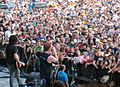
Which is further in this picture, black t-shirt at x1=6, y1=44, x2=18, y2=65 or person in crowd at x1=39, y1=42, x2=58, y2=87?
black t-shirt at x1=6, y1=44, x2=18, y2=65

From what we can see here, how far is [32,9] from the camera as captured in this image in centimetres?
3086

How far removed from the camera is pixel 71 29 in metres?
22.1

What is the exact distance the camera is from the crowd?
51.0 ft

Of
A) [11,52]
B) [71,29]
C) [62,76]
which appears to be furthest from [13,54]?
[71,29]

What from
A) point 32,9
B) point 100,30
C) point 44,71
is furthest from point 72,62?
point 32,9

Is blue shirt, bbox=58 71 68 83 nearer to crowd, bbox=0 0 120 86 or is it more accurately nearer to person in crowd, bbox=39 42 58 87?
person in crowd, bbox=39 42 58 87

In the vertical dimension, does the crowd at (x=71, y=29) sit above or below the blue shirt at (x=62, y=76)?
above

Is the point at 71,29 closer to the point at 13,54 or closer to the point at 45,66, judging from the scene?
the point at 13,54

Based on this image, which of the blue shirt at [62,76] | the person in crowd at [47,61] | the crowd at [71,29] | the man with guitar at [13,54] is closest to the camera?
the person in crowd at [47,61]

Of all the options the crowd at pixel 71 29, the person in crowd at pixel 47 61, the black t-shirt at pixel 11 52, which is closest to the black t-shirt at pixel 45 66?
the person in crowd at pixel 47 61

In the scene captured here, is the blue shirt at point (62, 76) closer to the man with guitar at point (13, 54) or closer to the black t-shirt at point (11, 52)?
the man with guitar at point (13, 54)

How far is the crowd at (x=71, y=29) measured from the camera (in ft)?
51.0

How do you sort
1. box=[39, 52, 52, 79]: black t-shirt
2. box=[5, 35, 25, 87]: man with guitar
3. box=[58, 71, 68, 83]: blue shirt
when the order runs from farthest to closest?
box=[58, 71, 68, 83]: blue shirt, box=[5, 35, 25, 87]: man with guitar, box=[39, 52, 52, 79]: black t-shirt

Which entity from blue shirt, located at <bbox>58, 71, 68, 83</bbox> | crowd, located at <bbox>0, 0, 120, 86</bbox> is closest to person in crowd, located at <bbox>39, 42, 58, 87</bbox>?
blue shirt, located at <bbox>58, 71, 68, 83</bbox>
